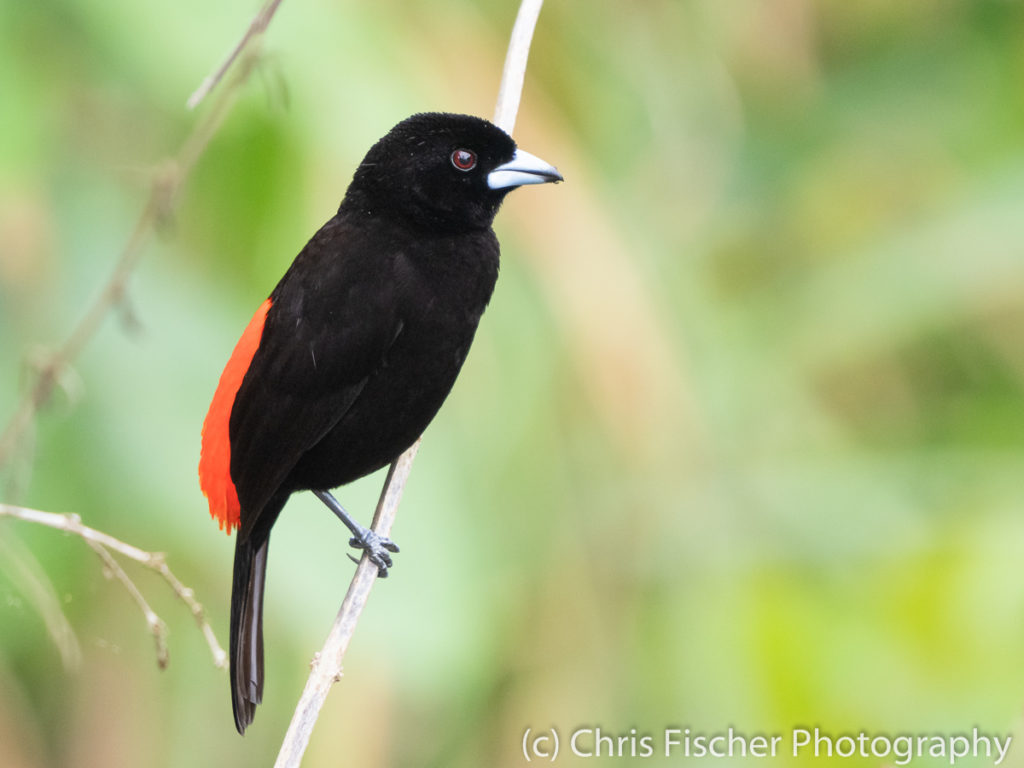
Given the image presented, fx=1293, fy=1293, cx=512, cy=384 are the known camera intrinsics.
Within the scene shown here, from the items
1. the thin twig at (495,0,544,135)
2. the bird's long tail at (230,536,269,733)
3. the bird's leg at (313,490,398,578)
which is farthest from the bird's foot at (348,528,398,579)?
the thin twig at (495,0,544,135)

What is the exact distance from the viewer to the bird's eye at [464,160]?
2.83 metres

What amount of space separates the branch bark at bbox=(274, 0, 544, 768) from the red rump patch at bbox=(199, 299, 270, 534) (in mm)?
345

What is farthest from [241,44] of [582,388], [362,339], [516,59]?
[582,388]

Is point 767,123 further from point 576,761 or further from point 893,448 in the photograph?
point 576,761

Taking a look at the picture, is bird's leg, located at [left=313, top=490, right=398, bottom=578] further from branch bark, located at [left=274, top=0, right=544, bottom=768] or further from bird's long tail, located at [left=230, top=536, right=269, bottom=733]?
bird's long tail, located at [left=230, top=536, right=269, bottom=733]

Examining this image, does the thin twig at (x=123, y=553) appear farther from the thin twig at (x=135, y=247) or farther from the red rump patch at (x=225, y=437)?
the red rump patch at (x=225, y=437)

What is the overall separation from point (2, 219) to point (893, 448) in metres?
2.54

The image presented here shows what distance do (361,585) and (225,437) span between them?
564 millimetres

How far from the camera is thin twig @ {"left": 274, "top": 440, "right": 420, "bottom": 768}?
2.15m

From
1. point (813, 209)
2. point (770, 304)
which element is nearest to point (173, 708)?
point (770, 304)

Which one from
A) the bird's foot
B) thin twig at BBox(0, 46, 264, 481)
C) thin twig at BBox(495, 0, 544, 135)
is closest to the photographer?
thin twig at BBox(0, 46, 264, 481)

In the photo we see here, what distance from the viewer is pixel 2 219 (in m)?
2.90

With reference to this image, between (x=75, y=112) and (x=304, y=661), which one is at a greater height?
(x=75, y=112)

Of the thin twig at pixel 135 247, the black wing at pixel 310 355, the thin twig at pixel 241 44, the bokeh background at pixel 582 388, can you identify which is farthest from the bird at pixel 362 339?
the thin twig at pixel 241 44
